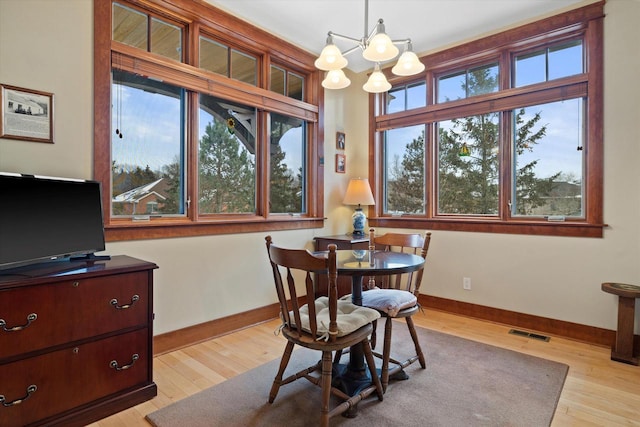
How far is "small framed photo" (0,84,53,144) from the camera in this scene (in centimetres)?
191

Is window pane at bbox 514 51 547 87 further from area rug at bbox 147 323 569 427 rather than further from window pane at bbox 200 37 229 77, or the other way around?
window pane at bbox 200 37 229 77

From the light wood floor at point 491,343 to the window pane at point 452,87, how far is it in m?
2.32

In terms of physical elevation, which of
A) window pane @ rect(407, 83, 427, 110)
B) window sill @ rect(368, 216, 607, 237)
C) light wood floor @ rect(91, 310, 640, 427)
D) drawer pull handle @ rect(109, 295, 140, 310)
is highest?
window pane @ rect(407, 83, 427, 110)

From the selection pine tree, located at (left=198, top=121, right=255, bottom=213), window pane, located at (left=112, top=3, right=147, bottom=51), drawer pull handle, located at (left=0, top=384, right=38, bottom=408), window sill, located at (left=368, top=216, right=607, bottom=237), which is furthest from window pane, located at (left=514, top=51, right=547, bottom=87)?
drawer pull handle, located at (left=0, top=384, right=38, bottom=408)

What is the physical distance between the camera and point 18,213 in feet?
5.57

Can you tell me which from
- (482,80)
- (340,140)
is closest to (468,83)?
(482,80)

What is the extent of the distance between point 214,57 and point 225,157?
0.87 meters

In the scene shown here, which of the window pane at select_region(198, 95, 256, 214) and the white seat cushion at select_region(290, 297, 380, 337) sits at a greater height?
the window pane at select_region(198, 95, 256, 214)

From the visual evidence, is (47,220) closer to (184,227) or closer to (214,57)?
(184,227)

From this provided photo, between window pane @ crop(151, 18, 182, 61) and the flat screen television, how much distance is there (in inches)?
50.2

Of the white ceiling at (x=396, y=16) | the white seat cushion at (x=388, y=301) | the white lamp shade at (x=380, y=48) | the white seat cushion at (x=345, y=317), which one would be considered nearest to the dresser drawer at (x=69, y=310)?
the white seat cushion at (x=345, y=317)

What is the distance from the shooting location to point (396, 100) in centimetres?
415

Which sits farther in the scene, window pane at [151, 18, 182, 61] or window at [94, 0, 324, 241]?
window pane at [151, 18, 182, 61]

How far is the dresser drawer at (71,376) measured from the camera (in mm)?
1552
